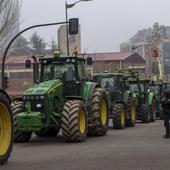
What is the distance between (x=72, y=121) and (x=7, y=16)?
23.1 meters

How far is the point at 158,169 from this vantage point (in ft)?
34.9

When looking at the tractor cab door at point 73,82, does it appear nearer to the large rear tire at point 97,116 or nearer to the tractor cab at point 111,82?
the large rear tire at point 97,116

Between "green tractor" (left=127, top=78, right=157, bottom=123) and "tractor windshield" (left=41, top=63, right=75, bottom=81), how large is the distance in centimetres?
1132

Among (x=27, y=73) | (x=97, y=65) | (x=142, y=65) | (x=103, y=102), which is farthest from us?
(x=142, y=65)

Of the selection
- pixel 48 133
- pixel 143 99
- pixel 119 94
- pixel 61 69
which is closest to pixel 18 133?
pixel 48 133

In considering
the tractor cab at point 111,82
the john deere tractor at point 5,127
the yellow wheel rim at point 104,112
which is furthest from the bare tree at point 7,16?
the john deere tractor at point 5,127

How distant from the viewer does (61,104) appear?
57.0ft

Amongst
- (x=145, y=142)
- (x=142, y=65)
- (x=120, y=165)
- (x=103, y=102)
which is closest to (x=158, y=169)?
(x=120, y=165)

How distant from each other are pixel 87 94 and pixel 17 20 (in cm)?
2205

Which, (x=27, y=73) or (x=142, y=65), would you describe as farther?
(x=142, y=65)

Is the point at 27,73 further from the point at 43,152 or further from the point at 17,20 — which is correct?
the point at 43,152

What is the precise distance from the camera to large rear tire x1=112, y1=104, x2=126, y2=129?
23016 millimetres

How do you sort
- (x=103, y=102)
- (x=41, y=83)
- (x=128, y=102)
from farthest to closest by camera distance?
(x=128, y=102), (x=103, y=102), (x=41, y=83)

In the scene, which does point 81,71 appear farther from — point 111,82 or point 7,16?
point 7,16
